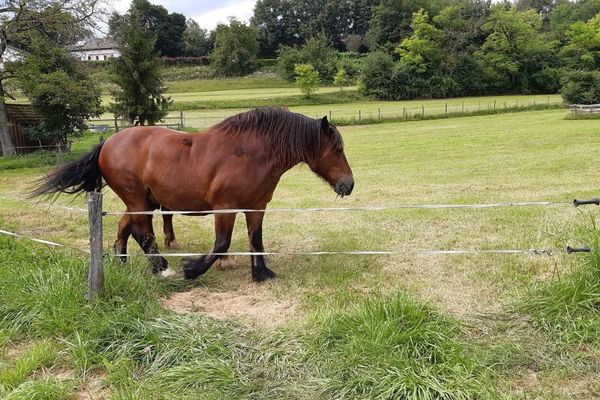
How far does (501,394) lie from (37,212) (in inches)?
377

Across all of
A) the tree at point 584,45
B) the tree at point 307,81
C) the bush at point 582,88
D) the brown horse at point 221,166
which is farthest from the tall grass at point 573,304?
the tree at point 584,45

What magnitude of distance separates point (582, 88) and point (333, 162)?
33231 millimetres

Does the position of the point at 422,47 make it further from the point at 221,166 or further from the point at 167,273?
the point at 167,273

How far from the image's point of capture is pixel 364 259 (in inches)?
239

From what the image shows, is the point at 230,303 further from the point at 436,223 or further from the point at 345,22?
the point at 345,22

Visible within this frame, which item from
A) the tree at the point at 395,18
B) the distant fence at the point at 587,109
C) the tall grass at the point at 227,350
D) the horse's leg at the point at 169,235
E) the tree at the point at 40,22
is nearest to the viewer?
the tall grass at the point at 227,350

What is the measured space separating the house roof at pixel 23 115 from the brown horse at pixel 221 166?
72.0 feet

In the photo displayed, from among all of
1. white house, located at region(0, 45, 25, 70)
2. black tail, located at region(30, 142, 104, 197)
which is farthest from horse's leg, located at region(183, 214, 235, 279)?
white house, located at region(0, 45, 25, 70)

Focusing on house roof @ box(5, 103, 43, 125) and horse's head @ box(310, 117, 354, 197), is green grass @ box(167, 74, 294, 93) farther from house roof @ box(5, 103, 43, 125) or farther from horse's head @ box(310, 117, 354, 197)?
horse's head @ box(310, 117, 354, 197)

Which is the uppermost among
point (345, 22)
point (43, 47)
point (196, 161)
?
point (345, 22)

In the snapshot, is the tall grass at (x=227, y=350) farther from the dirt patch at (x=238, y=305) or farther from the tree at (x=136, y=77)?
the tree at (x=136, y=77)

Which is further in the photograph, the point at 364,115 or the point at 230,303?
the point at 364,115

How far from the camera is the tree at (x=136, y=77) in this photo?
98.1ft

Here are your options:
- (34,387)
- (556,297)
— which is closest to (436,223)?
(556,297)
